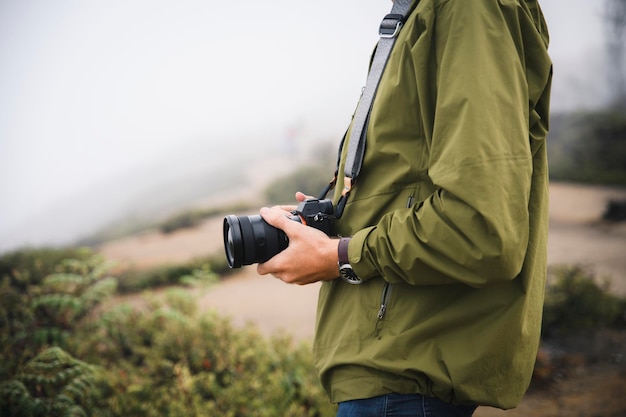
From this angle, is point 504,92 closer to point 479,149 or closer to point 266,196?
point 479,149

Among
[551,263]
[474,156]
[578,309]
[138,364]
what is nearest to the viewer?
[474,156]

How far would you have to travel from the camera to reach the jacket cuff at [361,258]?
A: 126 centimetres

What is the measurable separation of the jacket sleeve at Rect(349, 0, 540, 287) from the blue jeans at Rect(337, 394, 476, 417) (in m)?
0.30

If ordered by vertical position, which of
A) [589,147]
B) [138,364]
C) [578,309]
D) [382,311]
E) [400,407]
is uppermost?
[382,311]

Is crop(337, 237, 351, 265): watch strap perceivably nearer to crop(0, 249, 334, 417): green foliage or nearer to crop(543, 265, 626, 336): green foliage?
crop(0, 249, 334, 417): green foliage

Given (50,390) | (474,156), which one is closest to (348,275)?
(474,156)

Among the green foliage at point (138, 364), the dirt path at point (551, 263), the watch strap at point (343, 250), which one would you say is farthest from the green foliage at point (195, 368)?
the watch strap at point (343, 250)

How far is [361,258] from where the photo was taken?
4.15 ft

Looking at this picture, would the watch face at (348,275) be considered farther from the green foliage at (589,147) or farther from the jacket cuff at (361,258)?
the green foliage at (589,147)

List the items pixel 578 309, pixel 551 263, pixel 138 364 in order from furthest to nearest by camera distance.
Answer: pixel 551 263
pixel 578 309
pixel 138 364

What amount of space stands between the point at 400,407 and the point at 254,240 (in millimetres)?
564

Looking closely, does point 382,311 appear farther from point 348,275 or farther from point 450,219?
point 450,219

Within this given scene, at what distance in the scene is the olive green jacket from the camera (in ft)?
3.63

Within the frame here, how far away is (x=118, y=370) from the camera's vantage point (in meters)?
3.87
